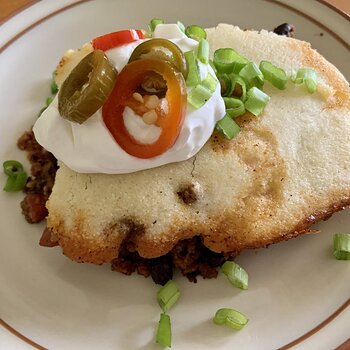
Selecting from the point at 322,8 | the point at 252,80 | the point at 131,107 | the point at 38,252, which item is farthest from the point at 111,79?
the point at 322,8

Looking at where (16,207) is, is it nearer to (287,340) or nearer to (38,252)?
(38,252)

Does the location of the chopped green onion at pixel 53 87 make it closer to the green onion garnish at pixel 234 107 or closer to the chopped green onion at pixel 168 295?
the green onion garnish at pixel 234 107

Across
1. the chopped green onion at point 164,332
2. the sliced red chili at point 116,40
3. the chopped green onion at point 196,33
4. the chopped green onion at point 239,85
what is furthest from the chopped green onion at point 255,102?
the chopped green onion at point 164,332

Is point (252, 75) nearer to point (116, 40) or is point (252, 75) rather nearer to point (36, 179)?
point (116, 40)

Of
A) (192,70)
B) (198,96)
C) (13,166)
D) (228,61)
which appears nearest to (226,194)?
(198,96)

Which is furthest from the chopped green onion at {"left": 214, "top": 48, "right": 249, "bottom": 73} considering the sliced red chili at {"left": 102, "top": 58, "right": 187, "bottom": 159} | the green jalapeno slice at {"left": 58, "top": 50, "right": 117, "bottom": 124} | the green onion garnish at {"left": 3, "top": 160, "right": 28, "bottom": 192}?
the green onion garnish at {"left": 3, "top": 160, "right": 28, "bottom": 192}

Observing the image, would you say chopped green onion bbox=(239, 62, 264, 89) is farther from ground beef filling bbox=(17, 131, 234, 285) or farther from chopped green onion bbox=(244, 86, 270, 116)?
ground beef filling bbox=(17, 131, 234, 285)
